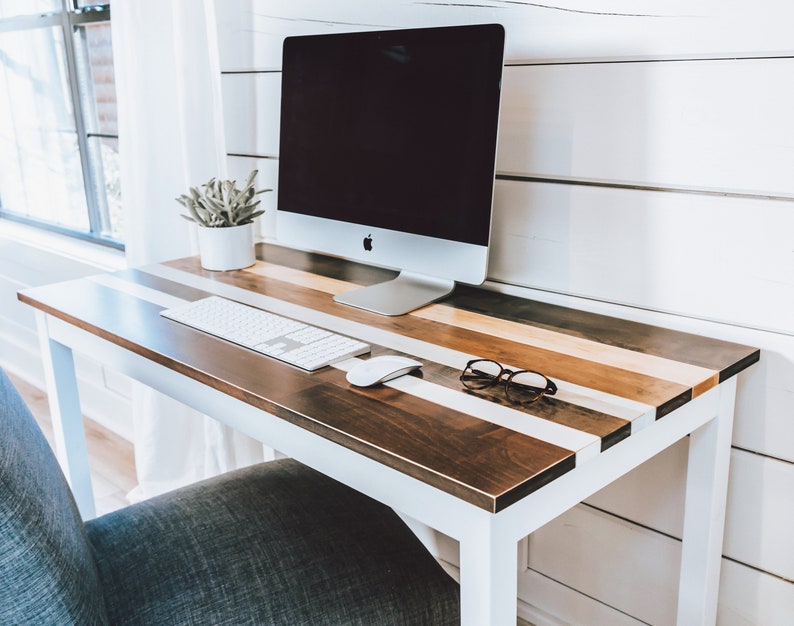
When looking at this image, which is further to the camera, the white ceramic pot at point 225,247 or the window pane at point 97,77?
the window pane at point 97,77

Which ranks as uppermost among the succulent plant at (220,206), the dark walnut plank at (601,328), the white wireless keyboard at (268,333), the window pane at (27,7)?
the window pane at (27,7)

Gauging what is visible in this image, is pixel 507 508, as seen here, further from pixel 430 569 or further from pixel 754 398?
pixel 754 398

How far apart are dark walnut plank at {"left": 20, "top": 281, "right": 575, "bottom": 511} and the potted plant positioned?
32 centimetres

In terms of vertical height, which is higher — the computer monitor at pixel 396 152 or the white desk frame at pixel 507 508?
the computer monitor at pixel 396 152

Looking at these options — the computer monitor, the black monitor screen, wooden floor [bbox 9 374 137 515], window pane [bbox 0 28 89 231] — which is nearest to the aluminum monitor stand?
the computer monitor

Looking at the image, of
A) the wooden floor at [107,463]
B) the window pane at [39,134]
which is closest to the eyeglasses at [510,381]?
the wooden floor at [107,463]

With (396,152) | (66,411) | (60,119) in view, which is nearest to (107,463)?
(66,411)

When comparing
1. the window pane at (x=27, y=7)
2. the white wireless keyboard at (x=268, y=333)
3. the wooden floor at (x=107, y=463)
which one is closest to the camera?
the white wireless keyboard at (x=268, y=333)

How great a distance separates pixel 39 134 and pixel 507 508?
2804 mm

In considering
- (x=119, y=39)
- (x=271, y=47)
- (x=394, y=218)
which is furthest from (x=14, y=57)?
(x=394, y=218)

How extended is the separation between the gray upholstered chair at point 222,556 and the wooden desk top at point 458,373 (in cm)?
24

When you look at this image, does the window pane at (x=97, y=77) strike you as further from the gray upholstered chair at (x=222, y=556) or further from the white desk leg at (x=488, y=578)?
the white desk leg at (x=488, y=578)

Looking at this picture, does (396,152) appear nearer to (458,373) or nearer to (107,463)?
(458,373)

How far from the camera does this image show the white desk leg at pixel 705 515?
1.12 metres
